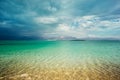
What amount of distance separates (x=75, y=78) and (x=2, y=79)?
246 inches

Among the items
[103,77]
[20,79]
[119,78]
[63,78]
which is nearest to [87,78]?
[103,77]

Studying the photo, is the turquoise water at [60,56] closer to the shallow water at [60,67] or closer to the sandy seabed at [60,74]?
the shallow water at [60,67]

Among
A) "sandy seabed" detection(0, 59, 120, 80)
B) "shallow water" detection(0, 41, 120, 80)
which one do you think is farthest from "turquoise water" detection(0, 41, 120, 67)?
"sandy seabed" detection(0, 59, 120, 80)

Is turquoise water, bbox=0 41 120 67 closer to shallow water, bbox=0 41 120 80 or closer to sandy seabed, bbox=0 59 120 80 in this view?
shallow water, bbox=0 41 120 80

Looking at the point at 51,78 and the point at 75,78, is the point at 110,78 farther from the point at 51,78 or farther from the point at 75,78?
the point at 51,78

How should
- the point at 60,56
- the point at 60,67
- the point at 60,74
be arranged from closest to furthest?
the point at 60,74
the point at 60,67
the point at 60,56

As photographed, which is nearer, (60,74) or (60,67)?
(60,74)

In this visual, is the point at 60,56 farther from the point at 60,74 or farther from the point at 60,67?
the point at 60,74

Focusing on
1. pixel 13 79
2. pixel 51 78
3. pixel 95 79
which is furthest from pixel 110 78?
pixel 13 79

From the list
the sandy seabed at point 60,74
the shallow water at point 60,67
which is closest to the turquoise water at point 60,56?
the shallow water at point 60,67

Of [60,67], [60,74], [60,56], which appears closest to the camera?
[60,74]

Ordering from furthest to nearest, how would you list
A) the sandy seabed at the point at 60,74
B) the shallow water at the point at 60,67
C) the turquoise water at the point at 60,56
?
the turquoise water at the point at 60,56
the shallow water at the point at 60,67
the sandy seabed at the point at 60,74

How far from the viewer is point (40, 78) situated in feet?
28.7

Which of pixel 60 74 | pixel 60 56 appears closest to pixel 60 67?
pixel 60 74
